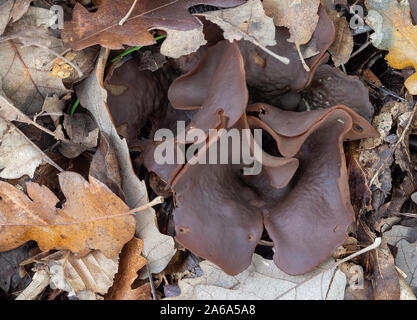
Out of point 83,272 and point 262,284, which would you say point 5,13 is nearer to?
point 83,272

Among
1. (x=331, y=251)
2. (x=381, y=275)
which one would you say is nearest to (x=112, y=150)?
(x=331, y=251)

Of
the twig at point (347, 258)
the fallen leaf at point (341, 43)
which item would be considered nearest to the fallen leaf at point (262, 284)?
the twig at point (347, 258)

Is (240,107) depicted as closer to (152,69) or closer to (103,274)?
(152,69)

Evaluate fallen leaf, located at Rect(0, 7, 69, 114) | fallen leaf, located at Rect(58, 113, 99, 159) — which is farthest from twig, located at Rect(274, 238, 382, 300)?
fallen leaf, located at Rect(0, 7, 69, 114)

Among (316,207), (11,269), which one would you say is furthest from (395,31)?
(11,269)

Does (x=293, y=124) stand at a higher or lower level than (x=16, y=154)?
higher

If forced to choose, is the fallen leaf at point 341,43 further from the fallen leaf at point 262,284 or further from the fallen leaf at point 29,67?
the fallen leaf at point 29,67

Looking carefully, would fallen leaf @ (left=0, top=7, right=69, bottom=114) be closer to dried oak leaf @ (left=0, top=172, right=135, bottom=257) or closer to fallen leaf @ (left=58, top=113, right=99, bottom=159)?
fallen leaf @ (left=58, top=113, right=99, bottom=159)
